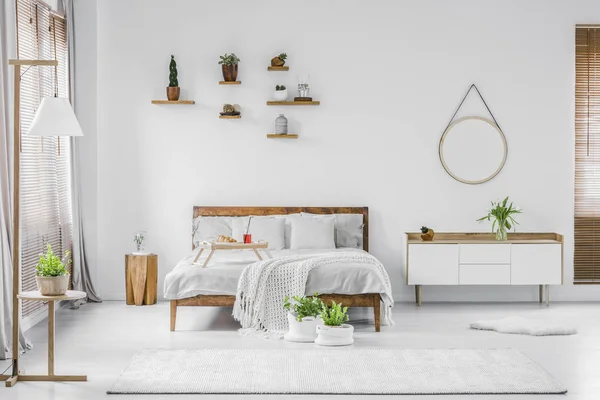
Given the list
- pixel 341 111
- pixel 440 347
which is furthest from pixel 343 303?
pixel 341 111

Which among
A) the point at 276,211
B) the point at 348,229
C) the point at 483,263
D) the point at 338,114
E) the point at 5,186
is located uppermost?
the point at 338,114

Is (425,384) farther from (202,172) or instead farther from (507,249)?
(202,172)

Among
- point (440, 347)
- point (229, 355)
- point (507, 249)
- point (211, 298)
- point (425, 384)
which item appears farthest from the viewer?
point (507, 249)

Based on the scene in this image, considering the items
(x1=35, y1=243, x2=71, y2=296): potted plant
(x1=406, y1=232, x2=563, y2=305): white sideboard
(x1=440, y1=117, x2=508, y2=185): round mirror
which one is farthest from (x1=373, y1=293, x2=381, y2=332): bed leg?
(x1=35, y1=243, x2=71, y2=296): potted plant

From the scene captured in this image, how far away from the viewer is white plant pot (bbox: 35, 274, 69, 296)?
4.60m

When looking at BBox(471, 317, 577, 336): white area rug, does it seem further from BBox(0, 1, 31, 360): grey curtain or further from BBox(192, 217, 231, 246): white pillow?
BBox(0, 1, 31, 360): grey curtain

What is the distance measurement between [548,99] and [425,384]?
410 cm

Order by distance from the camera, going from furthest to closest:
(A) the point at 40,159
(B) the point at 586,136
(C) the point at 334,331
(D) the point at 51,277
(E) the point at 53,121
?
(B) the point at 586,136 < (A) the point at 40,159 < (C) the point at 334,331 < (E) the point at 53,121 < (D) the point at 51,277

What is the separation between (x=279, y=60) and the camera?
755 centimetres

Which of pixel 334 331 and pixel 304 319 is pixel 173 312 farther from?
pixel 334 331

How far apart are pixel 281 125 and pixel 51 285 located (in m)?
3.45

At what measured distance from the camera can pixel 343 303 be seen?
6191 mm

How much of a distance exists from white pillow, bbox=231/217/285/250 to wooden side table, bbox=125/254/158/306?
2.76 feet

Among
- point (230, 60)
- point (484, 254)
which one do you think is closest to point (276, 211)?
point (230, 60)
